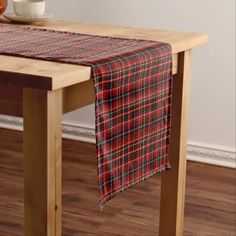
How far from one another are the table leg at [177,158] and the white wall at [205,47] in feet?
3.45

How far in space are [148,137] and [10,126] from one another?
6.36ft

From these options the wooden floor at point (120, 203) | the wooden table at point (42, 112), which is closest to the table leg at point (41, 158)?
the wooden table at point (42, 112)

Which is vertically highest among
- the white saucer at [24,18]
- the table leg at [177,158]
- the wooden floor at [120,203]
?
the white saucer at [24,18]

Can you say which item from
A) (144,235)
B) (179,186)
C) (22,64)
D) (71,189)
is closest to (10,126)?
(71,189)

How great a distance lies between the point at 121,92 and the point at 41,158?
11.4 inches

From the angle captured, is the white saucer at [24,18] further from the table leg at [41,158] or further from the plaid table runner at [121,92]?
the table leg at [41,158]

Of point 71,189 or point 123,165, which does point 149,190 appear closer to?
point 71,189

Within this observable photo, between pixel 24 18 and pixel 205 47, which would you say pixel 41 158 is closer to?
pixel 24 18

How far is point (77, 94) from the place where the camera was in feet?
5.42

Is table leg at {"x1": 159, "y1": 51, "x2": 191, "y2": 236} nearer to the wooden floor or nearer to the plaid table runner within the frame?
the plaid table runner

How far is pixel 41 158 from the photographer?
58.7 inches

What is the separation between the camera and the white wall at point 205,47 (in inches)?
123

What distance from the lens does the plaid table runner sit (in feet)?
5.33

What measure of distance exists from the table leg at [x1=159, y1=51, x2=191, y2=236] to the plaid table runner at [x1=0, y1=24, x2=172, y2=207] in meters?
0.16
